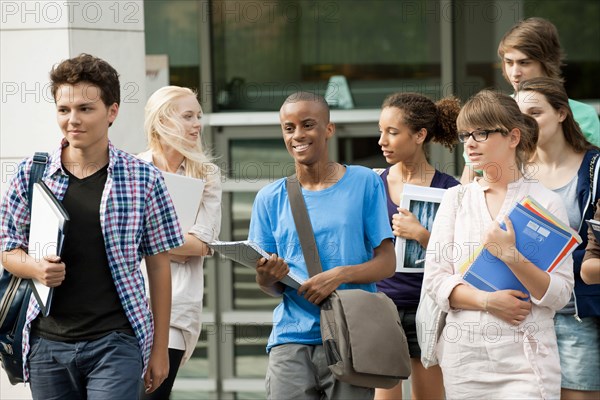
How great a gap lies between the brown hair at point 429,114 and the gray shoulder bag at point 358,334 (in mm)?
1360

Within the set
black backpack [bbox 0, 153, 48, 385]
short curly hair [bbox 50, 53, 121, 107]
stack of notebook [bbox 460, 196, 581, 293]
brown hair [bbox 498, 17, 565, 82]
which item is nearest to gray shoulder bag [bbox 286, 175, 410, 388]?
stack of notebook [bbox 460, 196, 581, 293]

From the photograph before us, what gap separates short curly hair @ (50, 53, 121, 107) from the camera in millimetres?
4539

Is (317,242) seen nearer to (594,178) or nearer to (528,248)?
(528,248)

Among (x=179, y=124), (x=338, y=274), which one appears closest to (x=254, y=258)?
(x=338, y=274)

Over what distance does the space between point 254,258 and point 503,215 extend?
1.09 metres

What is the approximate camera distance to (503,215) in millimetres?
4766

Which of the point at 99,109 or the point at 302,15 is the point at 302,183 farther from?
the point at 302,15

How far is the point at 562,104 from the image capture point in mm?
5344

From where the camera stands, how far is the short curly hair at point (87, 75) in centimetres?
454

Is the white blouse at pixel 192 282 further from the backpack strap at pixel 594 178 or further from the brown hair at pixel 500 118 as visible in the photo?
the backpack strap at pixel 594 178

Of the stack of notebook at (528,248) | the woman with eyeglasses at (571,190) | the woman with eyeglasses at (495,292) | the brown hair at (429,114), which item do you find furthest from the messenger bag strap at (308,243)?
the brown hair at (429,114)

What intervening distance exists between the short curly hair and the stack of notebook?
1.67 meters

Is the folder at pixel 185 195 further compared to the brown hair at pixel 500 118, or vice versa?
the folder at pixel 185 195

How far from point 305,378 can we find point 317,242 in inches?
22.9
